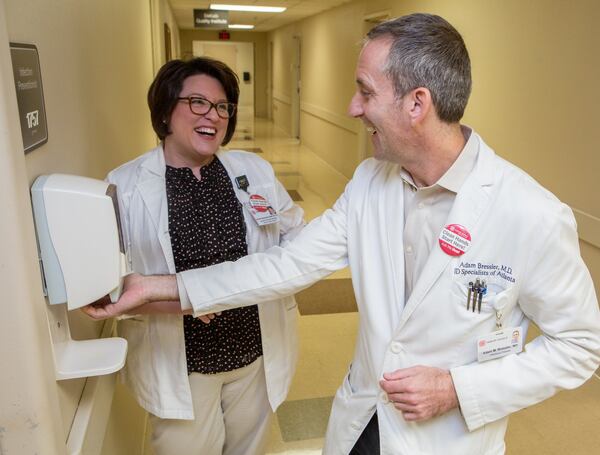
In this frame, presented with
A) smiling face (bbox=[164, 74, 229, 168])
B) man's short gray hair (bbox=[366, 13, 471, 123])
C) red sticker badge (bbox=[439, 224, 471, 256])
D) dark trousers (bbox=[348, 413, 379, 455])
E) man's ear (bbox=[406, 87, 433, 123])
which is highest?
man's short gray hair (bbox=[366, 13, 471, 123])

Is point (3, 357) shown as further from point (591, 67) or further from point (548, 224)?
point (591, 67)

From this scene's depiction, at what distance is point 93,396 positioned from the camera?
119 centimetres

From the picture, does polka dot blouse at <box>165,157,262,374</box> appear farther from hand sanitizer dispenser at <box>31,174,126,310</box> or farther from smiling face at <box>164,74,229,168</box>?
hand sanitizer dispenser at <box>31,174,126,310</box>

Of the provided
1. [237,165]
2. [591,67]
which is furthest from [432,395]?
[591,67]

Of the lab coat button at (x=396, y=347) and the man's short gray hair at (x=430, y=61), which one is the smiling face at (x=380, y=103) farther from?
the lab coat button at (x=396, y=347)

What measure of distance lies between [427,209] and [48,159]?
0.84 meters

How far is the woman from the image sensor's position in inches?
59.2

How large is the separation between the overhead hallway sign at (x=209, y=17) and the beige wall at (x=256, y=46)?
19.7 feet

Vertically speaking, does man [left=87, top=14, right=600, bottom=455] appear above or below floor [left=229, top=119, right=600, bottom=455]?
above

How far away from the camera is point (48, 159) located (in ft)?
3.45

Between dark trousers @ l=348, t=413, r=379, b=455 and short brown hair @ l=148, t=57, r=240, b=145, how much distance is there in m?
1.04

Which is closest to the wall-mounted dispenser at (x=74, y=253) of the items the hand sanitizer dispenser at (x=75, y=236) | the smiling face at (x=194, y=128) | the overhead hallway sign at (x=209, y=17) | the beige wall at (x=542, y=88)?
the hand sanitizer dispenser at (x=75, y=236)

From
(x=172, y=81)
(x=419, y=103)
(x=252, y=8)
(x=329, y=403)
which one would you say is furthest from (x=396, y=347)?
(x=252, y=8)

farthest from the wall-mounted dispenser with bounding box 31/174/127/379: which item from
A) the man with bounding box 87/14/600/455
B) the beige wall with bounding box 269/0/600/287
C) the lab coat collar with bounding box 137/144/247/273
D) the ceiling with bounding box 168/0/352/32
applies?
the ceiling with bounding box 168/0/352/32
